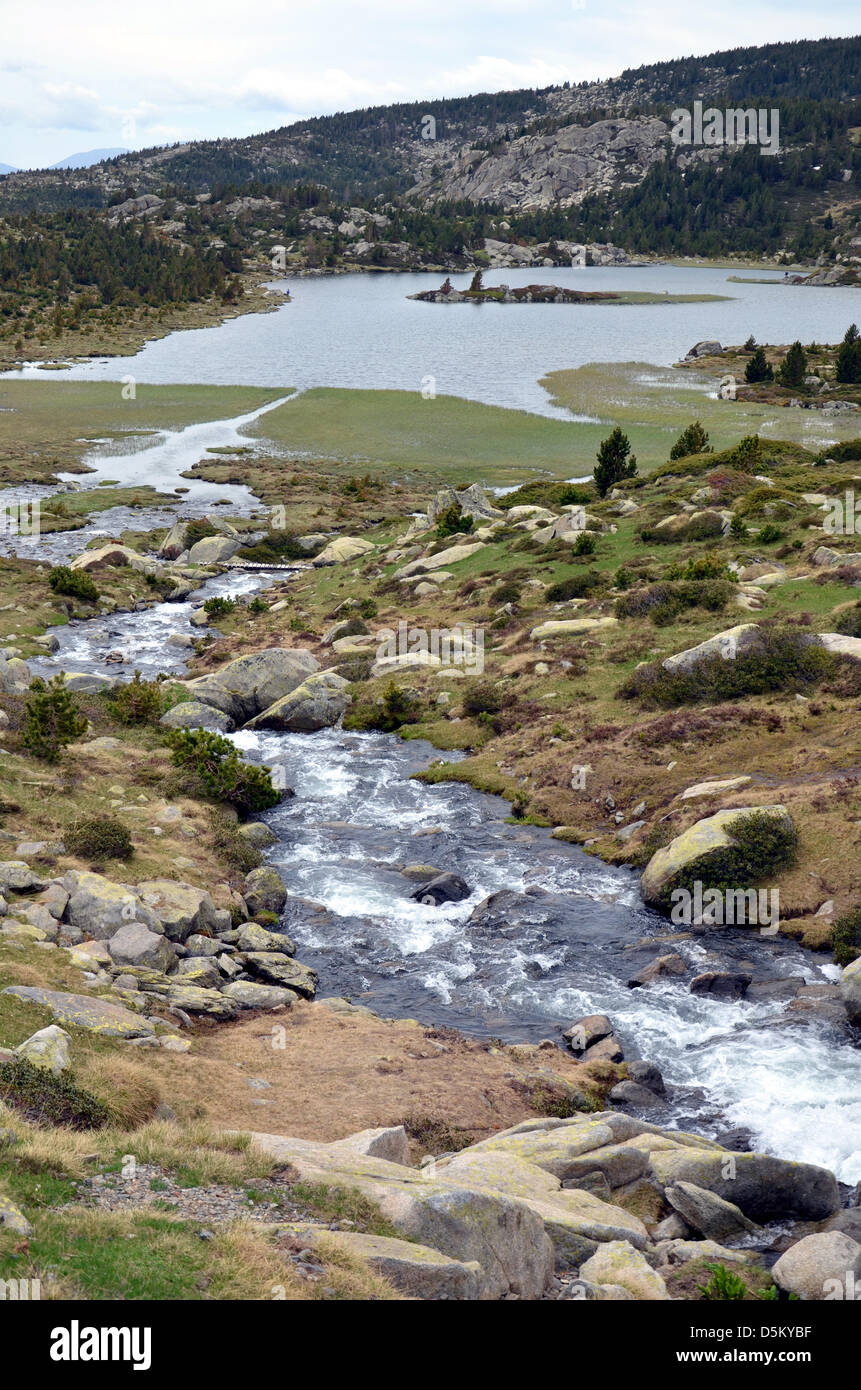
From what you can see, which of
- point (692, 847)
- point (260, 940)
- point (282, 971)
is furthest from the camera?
point (692, 847)

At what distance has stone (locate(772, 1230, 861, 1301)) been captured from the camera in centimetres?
1321

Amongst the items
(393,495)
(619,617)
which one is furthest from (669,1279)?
(393,495)

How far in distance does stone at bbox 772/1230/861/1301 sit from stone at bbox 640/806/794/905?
12.3 meters

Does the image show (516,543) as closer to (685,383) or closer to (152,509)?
(152,509)

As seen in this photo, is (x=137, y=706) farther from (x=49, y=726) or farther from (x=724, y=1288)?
(x=724, y=1288)

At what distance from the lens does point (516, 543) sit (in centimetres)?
5481

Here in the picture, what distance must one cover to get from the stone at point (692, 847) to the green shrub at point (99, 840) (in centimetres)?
1440

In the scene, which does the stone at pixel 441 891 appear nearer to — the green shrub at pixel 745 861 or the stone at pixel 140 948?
the green shrub at pixel 745 861

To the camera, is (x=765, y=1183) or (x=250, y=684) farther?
(x=250, y=684)

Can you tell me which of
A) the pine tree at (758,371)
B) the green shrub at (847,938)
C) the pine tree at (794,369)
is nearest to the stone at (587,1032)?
the green shrub at (847,938)

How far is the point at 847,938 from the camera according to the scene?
2306cm

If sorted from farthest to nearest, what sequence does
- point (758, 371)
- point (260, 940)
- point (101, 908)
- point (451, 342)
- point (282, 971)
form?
point (451, 342)
point (758, 371)
point (260, 940)
point (282, 971)
point (101, 908)

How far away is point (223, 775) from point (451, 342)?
130 meters

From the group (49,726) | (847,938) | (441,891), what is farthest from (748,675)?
(49,726)
